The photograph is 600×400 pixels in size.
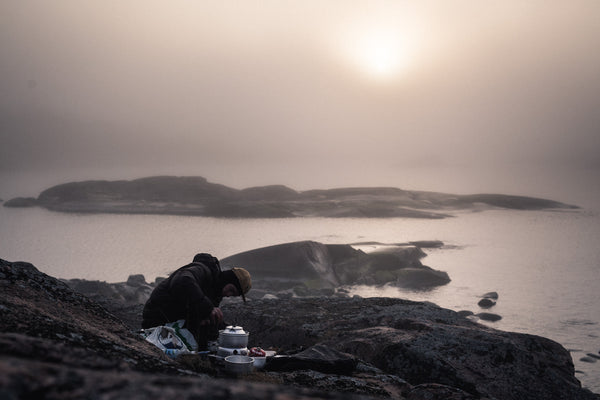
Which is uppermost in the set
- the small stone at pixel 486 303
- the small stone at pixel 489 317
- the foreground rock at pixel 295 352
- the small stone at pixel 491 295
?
the foreground rock at pixel 295 352

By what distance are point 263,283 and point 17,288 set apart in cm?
1650

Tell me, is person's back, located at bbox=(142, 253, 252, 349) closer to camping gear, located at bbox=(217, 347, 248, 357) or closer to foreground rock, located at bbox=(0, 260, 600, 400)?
camping gear, located at bbox=(217, 347, 248, 357)

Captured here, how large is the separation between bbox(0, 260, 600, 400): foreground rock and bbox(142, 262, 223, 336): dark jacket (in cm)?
73

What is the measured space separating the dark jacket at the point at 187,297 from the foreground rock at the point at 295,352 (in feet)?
2.38

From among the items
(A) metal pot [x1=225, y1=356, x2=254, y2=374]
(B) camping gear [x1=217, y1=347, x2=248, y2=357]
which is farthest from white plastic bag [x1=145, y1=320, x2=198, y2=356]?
(A) metal pot [x1=225, y1=356, x2=254, y2=374]

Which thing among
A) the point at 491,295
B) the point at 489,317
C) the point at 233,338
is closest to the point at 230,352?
the point at 233,338

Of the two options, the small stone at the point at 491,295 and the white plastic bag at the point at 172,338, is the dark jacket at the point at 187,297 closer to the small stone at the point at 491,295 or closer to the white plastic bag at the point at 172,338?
the white plastic bag at the point at 172,338

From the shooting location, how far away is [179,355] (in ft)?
14.7

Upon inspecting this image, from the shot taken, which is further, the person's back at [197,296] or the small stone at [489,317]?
the small stone at [489,317]

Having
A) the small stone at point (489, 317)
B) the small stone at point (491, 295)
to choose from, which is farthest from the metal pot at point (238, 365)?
the small stone at point (491, 295)

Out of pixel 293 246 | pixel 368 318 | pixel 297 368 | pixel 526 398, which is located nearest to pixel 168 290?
pixel 297 368

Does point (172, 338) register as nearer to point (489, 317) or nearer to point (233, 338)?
point (233, 338)

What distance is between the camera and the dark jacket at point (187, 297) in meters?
5.05

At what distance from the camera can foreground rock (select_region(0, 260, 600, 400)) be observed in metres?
1.50
